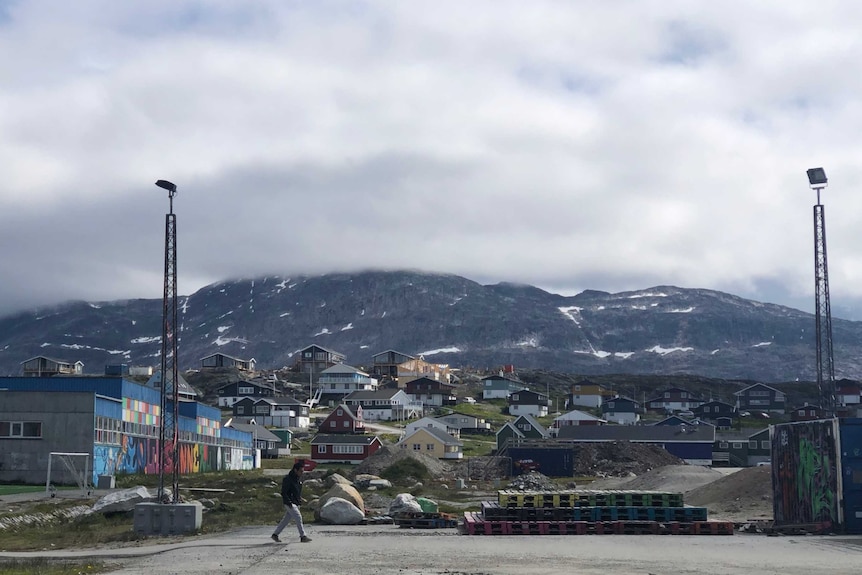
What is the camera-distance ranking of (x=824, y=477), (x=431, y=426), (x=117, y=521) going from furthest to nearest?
(x=431, y=426) < (x=117, y=521) < (x=824, y=477)

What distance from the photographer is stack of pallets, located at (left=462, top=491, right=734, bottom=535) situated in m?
32.4

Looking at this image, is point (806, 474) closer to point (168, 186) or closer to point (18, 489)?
point (168, 186)

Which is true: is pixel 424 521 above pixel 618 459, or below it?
above

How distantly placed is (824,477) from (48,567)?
23949mm

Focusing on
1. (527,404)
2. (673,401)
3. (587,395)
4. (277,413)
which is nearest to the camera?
(277,413)

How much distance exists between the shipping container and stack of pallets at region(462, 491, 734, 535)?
317 centimetres

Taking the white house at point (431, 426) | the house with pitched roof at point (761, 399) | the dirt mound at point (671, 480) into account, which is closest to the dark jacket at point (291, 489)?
the dirt mound at point (671, 480)

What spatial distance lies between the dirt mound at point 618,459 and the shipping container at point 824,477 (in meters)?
55.3

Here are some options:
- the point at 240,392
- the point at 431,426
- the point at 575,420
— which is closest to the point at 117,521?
the point at 431,426

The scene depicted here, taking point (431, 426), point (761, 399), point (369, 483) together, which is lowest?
point (369, 483)

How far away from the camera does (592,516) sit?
33812mm

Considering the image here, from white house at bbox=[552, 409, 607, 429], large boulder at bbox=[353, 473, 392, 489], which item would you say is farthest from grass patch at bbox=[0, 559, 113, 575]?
white house at bbox=[552, 409, 607, 429]

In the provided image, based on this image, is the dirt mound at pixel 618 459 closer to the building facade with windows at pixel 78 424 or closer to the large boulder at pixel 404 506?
the building facade with windows at pixel 78 424

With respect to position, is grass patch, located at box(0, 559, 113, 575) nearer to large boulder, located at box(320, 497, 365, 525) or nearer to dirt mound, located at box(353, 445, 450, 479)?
large boulder, located at box(320, 497, 365, 525)
